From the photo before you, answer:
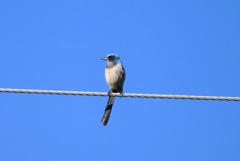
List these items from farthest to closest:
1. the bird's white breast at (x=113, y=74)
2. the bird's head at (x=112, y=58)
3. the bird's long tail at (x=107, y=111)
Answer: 1. the bird's head at (x=112, y=58)
2. the bird's white breast at (x=113, y=74)
3. the bird's long tail at (x=107, y=111)

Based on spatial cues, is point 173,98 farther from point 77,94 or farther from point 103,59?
point 103,59

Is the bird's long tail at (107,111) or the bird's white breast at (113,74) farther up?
the bird's white breast at (113,74)

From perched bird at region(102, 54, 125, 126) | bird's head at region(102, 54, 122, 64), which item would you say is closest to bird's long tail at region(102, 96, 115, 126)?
perched bird at region(102, 54, 125, 126)

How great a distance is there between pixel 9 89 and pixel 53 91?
1.84 ft

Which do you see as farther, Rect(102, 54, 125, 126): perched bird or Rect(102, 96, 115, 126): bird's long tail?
Rect(102, 54, 125, 126): perched bird

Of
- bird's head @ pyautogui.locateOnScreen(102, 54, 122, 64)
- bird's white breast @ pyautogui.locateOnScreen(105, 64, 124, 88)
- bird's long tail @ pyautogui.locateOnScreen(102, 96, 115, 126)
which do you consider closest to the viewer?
bird's long tail @ pyautogui.locateOnScreen(102, 96, 115, 126)

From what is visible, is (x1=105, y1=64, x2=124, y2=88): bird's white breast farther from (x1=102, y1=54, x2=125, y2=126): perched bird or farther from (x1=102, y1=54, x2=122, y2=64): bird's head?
(x1=102, y1=54, x2=122, y2=64): bird's head

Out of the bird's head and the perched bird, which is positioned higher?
the bird's head

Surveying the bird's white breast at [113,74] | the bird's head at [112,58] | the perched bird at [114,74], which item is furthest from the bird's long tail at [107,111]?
the bird's head at [112,58]

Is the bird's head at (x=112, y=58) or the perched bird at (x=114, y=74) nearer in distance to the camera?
the perched bird at (x=114, y=74)

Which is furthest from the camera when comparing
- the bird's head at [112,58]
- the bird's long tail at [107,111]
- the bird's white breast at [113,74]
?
the bird's head at [112,58]

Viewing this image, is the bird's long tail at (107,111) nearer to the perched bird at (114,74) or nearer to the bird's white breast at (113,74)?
the perched bird at (114,74)

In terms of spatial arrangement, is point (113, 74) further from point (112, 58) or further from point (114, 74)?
point (112, 58)

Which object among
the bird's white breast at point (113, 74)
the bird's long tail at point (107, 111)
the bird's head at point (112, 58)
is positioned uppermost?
the bird's head at point (112, 58)
